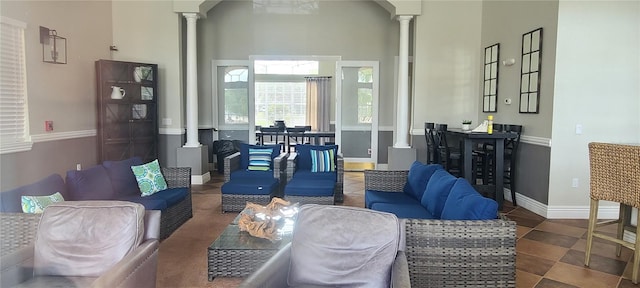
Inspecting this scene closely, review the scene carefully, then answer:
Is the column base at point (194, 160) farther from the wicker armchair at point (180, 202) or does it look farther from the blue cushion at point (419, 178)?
the blue cushion at point (419, 178)

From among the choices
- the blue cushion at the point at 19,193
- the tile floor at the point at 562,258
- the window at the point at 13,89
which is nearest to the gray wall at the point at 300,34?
the window at the point at 13,89

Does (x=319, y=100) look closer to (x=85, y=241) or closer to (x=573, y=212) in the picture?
(x=573, y=212)

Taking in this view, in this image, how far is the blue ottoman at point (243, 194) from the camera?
482cm

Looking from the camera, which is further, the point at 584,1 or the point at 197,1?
the point at 197,1

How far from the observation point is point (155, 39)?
666cm

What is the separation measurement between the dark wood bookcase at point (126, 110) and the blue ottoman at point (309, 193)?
9.52ft

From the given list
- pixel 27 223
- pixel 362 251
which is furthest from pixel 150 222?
pixel 362 251

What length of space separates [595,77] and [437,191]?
2.86 meters

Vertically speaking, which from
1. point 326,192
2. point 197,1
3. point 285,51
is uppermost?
point 197,1

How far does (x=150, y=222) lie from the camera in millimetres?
2359

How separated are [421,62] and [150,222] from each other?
5.48 meters

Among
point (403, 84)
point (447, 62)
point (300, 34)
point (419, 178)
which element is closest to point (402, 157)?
point (403, 84)

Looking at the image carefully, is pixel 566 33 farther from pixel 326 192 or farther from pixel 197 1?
pixel 197 1

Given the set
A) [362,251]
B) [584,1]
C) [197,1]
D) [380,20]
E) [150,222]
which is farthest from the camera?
[380,20]
